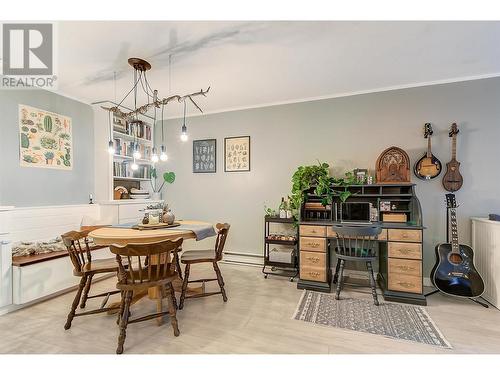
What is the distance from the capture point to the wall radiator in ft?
7.71

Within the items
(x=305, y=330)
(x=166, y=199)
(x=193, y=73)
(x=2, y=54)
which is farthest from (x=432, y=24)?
(x=166, y=199)

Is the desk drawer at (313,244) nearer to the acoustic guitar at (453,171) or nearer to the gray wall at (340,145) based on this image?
the gray wall at (340,145)

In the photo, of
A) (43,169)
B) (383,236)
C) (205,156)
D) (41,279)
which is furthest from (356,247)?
(43,169)

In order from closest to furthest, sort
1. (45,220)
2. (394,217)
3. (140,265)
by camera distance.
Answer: (140,265)
(394,217)
(45,220)

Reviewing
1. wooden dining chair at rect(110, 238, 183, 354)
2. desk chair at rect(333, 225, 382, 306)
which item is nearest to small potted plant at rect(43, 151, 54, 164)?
wooden dining chair at rect(110, 238, 183, 354)

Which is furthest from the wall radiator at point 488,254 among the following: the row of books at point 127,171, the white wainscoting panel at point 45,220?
the white wainscoting panel at point 45,220

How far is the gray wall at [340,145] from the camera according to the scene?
109 inches

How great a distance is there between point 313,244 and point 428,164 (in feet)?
5.77

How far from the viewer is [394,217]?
9.20 feet

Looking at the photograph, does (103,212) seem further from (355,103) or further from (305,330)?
(355,103)

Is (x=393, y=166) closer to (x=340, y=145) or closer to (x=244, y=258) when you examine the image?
(x=340, y=145)

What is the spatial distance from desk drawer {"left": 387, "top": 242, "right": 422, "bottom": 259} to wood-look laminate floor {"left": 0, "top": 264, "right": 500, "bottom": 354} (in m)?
0.53

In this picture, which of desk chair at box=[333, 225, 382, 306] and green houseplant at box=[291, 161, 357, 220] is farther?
green houseplant at box=[291, 161, 357, 220]

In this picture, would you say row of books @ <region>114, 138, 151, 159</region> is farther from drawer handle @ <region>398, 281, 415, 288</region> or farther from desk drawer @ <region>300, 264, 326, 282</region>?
drawer handle @ <region>398, 281, 415, 288</region>
